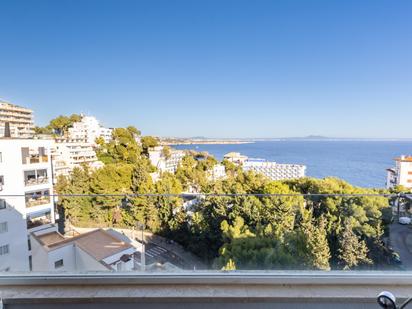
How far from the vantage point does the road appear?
1.49 meters

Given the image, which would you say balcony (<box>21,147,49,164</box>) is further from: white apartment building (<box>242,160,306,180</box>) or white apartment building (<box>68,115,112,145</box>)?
white apartment building (<box>68,115,112,145</box>)

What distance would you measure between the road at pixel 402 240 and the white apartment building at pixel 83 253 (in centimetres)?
177

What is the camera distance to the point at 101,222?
69.3 inches

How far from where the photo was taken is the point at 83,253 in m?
1.53

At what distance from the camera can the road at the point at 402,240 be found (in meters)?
1.49

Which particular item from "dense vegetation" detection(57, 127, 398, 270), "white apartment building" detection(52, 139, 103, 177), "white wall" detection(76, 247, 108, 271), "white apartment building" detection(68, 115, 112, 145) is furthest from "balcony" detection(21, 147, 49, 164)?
"white apartment building" detection(68, 115, 112, 145)

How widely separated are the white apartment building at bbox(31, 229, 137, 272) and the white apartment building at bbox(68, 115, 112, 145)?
3058 centimetres

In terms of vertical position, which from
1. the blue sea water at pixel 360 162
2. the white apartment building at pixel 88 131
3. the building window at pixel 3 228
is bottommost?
the blue sea water at pixel 360 162

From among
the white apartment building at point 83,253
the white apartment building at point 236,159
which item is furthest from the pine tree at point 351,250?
the white apartment building at point 236,159

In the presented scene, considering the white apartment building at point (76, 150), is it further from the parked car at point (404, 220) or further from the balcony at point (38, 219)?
the parked car at point (404, 220)

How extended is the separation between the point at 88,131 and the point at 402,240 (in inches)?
1446

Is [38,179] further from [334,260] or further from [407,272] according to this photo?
[407,272]

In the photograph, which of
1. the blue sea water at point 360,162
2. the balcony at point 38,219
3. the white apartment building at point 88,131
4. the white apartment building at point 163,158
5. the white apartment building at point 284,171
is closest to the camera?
the balcony at point 38,219

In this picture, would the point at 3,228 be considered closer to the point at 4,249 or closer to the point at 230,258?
the point at 4,249
